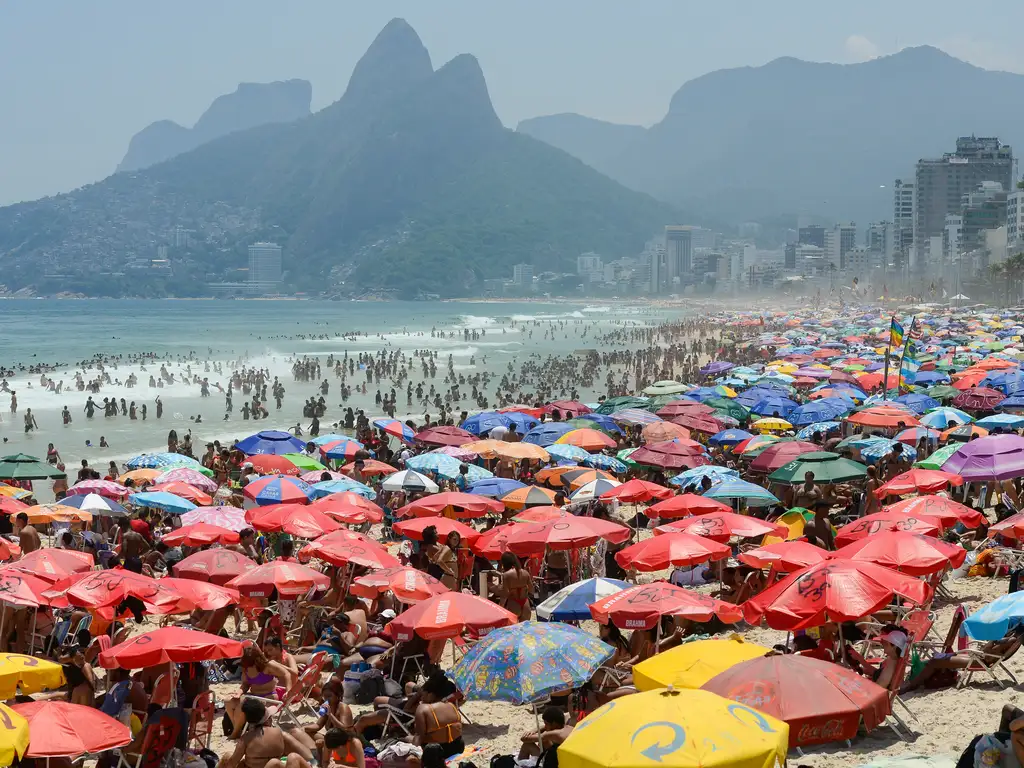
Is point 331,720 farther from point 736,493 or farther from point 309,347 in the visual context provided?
point 309,347

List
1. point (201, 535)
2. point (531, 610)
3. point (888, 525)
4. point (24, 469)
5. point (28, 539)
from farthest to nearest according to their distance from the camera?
point (24, 469) → point (28, 539) → point (201, 535) → point (531, 610) → point (888, 525)

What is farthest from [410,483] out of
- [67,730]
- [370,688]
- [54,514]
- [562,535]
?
[67,730]

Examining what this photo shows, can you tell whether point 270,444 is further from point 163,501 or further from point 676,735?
point 676,735

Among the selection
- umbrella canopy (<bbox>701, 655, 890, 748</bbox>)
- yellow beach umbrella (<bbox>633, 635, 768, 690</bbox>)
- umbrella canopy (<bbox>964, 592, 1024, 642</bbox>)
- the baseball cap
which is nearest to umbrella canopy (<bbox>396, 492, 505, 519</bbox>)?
yellow beach umbrella (<bbox>633, 635, 768, 690</bbox>)

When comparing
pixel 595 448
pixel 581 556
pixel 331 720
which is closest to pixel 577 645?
pixel 331 720

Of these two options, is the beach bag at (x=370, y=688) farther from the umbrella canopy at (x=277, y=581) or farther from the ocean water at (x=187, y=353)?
the ocean water at (x=187, y=353)

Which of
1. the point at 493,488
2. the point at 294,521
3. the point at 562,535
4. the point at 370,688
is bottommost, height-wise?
the point at 370,688
